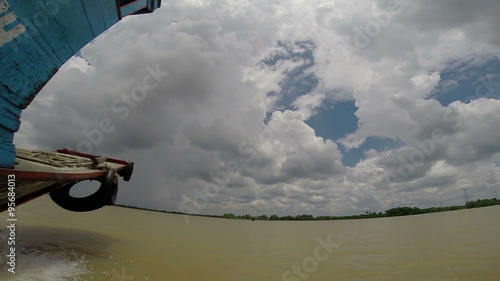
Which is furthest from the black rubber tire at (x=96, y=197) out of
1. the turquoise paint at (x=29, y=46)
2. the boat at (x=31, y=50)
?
the turquoise paint at (x=29, y=46)

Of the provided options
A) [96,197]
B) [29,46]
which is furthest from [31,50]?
[96,197]

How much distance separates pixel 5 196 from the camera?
158 inches

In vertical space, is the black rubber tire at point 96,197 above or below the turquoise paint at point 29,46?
below

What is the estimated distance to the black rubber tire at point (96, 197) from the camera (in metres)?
6.80

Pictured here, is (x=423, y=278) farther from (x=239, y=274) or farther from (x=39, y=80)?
(x=39, y=80)

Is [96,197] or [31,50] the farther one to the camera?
[96,197]

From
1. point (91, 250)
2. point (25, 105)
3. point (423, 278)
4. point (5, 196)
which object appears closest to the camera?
point (25, 105)

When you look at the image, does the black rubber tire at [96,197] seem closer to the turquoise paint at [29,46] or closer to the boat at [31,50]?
the boat at [31,50]

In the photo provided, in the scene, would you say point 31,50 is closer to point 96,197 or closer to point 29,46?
point 29,46

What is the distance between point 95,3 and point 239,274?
5.94m

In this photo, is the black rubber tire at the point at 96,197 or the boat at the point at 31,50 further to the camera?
the black rubber tire at the point at 96,197

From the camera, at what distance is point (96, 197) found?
7230 millimetres

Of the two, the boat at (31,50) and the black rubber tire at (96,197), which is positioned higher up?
the boat at (31,50)

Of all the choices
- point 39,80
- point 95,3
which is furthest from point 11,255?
point 95,3
